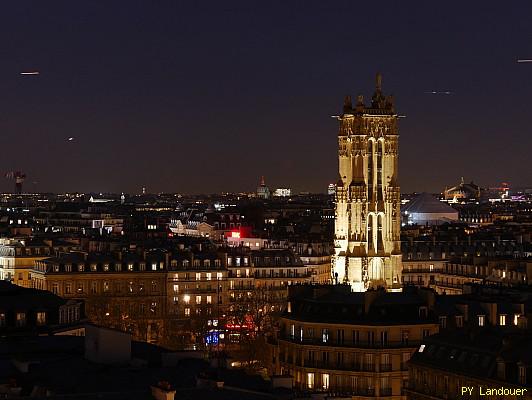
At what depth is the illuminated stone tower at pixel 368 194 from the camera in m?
132

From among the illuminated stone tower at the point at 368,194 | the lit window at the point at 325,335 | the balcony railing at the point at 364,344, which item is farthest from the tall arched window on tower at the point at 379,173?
the balcony railing at the point at 364,344

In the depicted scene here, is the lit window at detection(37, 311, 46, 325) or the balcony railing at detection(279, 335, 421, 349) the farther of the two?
the balcony railing at detection(279, 335, 421, 349)

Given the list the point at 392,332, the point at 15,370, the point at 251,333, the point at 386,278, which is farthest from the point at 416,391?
the point at 386,278

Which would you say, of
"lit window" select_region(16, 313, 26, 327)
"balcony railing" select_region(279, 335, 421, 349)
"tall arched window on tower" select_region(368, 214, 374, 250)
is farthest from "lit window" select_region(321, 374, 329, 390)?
"tall arched window on tower" select_region(368, 214, 374, 250)

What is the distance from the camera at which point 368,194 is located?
13275 centimetres

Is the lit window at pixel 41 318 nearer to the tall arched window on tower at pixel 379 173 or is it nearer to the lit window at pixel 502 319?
the lit window at pixel 502 319

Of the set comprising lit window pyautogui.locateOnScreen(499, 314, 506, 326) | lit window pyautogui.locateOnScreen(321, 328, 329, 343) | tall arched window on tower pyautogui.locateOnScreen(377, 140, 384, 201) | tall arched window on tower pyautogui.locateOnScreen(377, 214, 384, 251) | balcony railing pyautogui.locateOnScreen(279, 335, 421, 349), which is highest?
tall arched window on tower pyautogui.locateOnScreen(377, 140, 384, 201)

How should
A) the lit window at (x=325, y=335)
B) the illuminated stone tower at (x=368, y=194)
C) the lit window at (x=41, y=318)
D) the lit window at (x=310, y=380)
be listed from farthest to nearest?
the illuminated stone tower at (x=368, y=194) < the lit window at (x=325, y=335) < the lit window at (x=310, y=380) < the lit window at (x=41, y=318)

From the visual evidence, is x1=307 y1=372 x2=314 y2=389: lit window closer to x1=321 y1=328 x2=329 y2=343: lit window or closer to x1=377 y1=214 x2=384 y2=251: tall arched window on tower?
x1=321 y1=328 x2=329 y2=343: lit window

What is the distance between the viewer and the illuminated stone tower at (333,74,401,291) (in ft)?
431

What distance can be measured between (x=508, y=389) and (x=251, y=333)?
49.2 metres

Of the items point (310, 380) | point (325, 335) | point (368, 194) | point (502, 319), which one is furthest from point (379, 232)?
point (310, 380)

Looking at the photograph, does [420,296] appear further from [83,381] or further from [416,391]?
[83,381]

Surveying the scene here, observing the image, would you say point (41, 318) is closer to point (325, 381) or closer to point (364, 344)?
point (325, 381)
